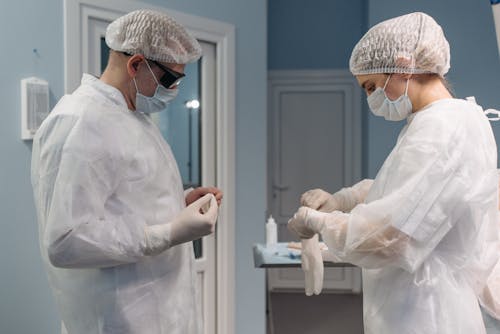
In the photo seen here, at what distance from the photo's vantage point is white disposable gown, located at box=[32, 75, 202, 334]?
121 centimetres

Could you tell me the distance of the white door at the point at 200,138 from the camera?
265cm

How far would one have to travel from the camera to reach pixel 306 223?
1.36 m

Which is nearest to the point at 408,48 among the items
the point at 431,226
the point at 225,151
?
the point at 431,226

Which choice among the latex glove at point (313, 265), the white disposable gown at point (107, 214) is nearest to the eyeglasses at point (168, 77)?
the white disposable gown at point (107, 214)

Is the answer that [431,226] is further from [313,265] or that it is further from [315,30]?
[315,30]

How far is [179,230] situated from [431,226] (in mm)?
617

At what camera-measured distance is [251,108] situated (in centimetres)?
289

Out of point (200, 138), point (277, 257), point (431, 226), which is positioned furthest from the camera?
point (200, 138)

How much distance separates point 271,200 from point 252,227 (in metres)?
1.90

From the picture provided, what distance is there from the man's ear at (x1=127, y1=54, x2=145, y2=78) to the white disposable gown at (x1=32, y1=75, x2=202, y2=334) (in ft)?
0.23

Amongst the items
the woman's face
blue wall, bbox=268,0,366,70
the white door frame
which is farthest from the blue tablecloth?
blue wall, bbox=268,0,366,70

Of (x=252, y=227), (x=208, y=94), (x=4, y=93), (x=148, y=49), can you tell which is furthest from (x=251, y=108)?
(x=148, y=49)

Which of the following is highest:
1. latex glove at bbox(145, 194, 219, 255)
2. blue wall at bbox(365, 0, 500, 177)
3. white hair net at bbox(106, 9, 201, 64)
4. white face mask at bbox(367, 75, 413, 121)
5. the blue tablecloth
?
blue wall at bbox(365, 0, 500, 177)

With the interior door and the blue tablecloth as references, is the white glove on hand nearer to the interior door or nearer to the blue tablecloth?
the blue tablecloth
